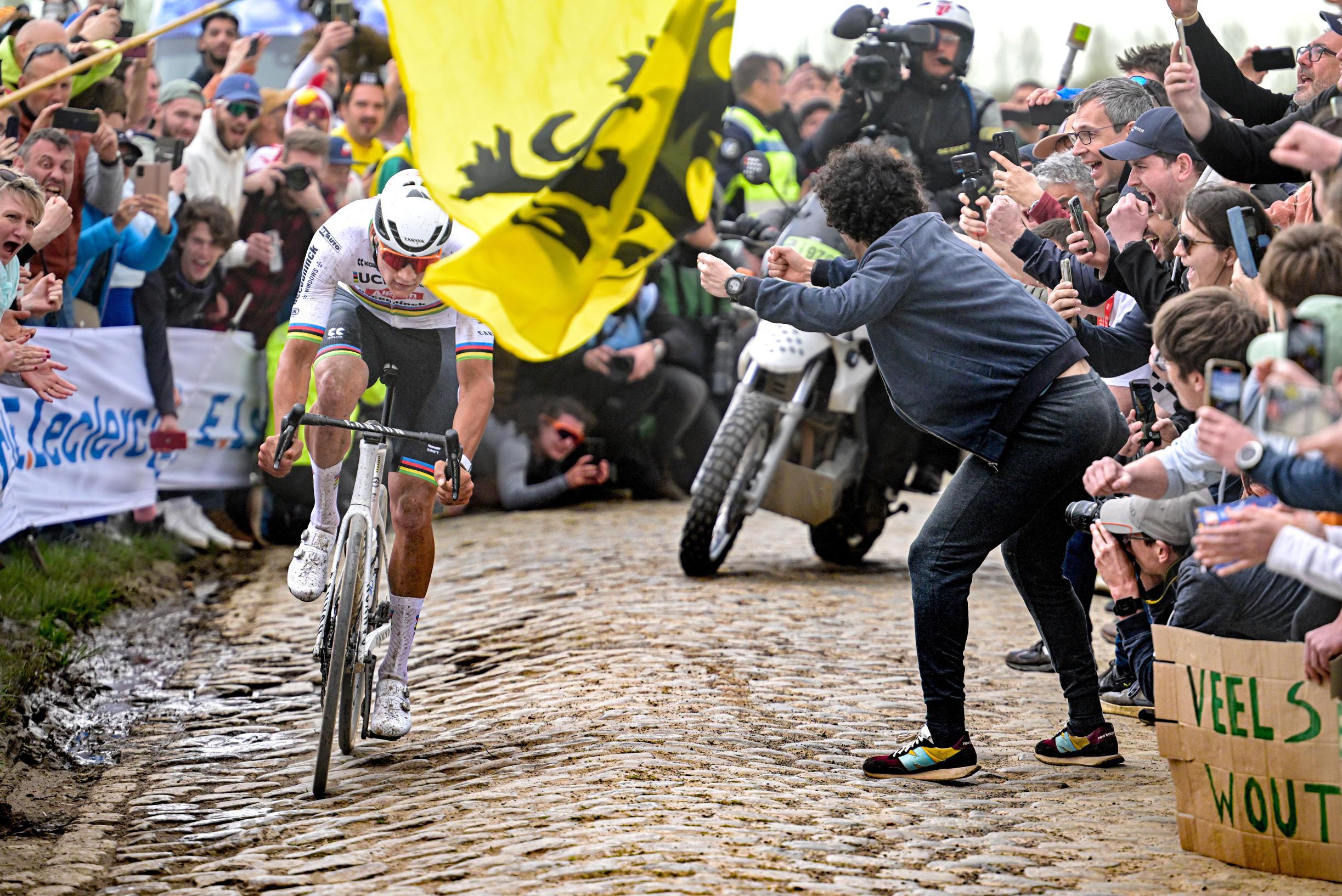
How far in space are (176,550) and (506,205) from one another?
20.1ft

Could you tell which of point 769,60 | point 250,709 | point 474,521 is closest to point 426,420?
point 250,709

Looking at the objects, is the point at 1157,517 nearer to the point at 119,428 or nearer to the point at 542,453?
the point at 119,428

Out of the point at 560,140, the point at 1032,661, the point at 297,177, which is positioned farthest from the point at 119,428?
the point at 1032,661

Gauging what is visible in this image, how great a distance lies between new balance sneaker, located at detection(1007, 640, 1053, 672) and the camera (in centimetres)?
773

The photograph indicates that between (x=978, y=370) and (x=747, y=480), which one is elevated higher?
(x=978, y=370)

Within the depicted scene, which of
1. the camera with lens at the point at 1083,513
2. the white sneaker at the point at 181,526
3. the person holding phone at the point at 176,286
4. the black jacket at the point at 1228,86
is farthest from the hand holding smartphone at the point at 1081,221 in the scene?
the white sneaker at the point at 181,526

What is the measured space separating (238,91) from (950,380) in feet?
22.6

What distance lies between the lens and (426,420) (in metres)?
6.36

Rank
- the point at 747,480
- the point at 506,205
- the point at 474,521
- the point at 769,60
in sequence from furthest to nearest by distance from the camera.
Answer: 1. the point at 769,60
2. the point at 474,521
3. the point at 747,480
4. the point at 506,205

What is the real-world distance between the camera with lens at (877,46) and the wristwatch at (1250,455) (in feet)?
19.7

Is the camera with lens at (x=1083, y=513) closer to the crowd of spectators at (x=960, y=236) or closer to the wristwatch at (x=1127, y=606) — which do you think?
the crowd of spectators at (x=960, y=236)

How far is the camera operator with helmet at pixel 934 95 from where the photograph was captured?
377 inches

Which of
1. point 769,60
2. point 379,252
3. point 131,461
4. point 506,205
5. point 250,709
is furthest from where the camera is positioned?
point 769,60

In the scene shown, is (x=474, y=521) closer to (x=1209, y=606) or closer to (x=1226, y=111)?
(x=1226, y=111)
